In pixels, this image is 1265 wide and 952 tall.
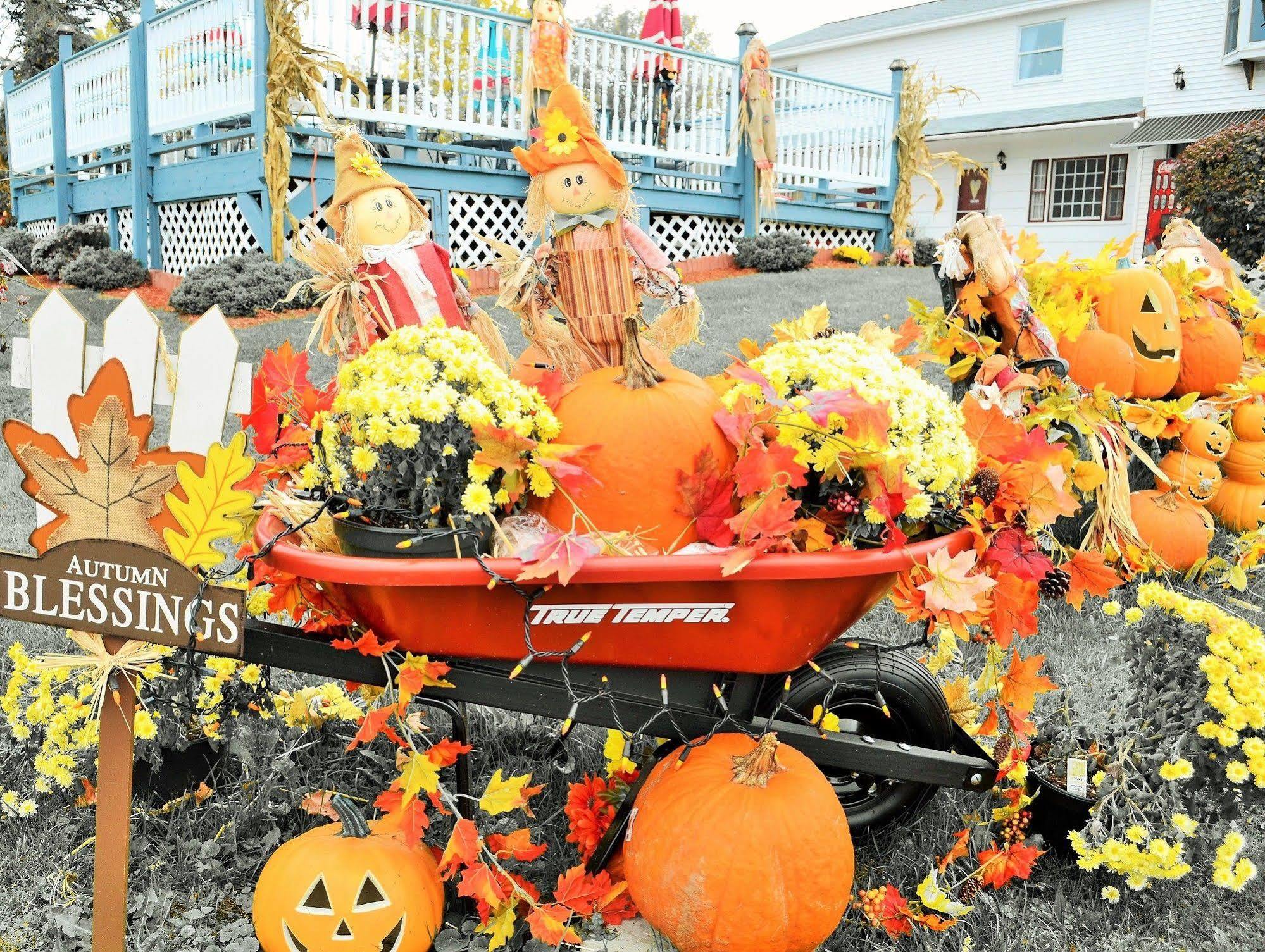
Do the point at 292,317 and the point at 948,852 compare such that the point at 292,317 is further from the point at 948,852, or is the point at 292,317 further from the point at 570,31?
the point at 948,852

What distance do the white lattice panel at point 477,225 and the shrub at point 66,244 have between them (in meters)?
4.70

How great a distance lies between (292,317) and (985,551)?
7734 mm

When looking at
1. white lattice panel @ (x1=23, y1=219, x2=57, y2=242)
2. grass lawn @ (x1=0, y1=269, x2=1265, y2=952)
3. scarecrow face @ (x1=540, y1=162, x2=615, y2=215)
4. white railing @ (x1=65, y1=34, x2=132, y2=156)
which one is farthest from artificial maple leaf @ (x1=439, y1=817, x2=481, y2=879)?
white lattice panel @ (x1=23, y1=219, x2=57, y2=242)

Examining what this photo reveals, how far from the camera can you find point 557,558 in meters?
1.60

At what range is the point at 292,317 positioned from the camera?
8.59m

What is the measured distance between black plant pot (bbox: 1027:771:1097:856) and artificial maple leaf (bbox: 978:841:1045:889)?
5.2 inches

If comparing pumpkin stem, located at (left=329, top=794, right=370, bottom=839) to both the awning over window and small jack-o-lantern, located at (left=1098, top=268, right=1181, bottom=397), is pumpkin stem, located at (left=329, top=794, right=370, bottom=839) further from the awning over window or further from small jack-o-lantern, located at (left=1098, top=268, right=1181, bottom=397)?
the awning over window

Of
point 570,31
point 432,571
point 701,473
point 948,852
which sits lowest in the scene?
point 948,852

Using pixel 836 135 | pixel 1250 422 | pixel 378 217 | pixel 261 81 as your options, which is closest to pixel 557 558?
pixel 378 217

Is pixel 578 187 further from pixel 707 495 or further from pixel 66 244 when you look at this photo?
pixel 66 244

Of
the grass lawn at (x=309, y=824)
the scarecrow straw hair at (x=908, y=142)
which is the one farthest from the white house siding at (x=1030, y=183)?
the grass lawn at (x=309, y=824)

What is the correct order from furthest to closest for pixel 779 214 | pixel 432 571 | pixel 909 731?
1. pixel 779 214
2. pixel 909 731
3. pixel 432 571

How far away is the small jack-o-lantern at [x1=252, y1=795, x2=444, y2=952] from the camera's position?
188 cm

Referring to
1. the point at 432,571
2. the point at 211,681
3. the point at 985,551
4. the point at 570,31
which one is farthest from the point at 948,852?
the point at 570,31
